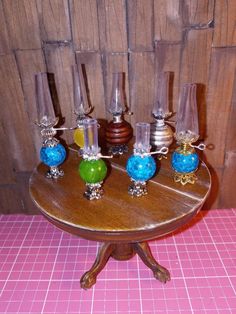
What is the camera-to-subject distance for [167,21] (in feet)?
4.34

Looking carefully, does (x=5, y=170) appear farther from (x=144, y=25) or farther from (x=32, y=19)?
(x=144, y=25)

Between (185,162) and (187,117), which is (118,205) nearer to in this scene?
(185,162)

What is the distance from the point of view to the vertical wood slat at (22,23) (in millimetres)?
Result: 1307

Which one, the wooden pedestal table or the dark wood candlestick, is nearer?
the wooden pedestal table

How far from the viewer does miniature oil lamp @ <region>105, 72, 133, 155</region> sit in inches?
51.6

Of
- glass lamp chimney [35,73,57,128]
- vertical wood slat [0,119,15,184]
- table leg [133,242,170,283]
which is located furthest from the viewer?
vertical wood slat [0,119,15,184]

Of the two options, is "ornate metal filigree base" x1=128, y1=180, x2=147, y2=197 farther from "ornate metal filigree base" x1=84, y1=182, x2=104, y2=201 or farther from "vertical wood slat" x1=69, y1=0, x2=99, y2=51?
"vertical wood slat" x1=69, y1=0, x2=99, y2=51

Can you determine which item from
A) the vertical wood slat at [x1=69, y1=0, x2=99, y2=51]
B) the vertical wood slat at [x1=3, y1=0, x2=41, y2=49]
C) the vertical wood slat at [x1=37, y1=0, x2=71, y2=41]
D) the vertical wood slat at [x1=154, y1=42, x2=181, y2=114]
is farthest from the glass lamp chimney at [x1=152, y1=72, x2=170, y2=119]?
the vertical wood slat at [x1=3, y1=0, x2=41, y2=49]

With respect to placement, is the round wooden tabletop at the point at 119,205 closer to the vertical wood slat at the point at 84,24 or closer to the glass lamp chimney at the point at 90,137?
the glass lamp chimney at the point at 90,137

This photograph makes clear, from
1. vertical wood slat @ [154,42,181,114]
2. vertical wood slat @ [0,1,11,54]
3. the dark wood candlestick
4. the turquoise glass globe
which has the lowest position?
the turquoise glass globe

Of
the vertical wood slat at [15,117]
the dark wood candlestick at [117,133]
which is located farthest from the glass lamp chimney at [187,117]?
the vertical wood slat at [15,117]

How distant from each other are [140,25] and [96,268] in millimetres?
1121

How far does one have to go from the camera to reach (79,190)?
1.14 meters

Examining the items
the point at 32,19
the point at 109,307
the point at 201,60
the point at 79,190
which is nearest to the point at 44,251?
the point at 109,307
